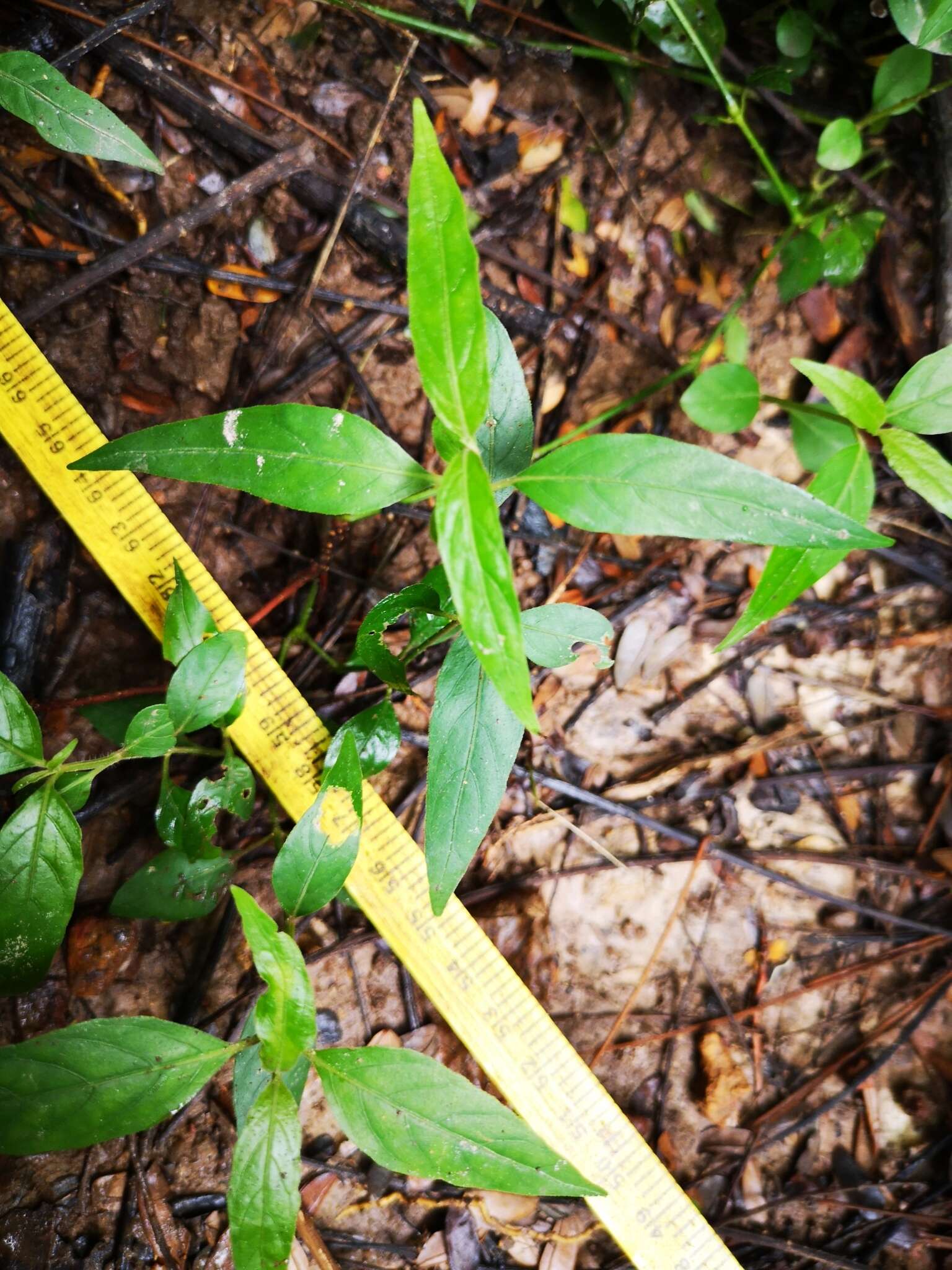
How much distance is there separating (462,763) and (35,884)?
926mm

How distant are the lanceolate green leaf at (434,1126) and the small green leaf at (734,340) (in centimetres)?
217

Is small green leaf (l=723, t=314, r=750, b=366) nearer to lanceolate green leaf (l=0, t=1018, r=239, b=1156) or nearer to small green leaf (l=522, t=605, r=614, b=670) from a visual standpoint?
small green leaf (l=522, t=605, r=614, b=670)

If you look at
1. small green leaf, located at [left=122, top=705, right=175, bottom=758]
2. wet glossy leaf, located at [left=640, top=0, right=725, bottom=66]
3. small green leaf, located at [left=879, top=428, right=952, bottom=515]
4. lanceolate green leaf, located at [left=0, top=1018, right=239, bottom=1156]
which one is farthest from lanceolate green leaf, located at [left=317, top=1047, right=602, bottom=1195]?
wet glossy leaf, located at [left=640, top=0, right=725, bottom=66]

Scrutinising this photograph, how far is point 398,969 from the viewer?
7.29ft

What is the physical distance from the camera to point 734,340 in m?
2.57

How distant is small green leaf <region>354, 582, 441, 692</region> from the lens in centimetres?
164

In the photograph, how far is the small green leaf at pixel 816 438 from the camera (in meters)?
2.44

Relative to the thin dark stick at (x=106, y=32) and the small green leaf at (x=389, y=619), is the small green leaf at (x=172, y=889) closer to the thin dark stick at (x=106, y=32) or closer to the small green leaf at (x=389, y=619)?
the small green leaf at (x=389, y=619)

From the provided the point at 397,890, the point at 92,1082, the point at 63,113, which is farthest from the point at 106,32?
the point at 92,1082

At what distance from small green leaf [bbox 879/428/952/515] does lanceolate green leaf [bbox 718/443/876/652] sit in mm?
65

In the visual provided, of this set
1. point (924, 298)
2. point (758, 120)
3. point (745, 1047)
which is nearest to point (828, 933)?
point (745, 1047)

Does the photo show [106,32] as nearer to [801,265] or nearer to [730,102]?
[730,102]

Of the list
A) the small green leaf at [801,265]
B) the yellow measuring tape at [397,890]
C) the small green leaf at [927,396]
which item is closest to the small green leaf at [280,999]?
the yellow measuring tape at [397,890]

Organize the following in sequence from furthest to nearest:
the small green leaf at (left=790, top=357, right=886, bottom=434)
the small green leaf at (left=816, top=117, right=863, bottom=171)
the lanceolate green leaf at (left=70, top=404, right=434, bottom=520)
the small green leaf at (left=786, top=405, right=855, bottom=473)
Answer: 1. the small green leaf at (left=786, top=405, right=855, bottom=473)
2. the small green leaf at (left=816, top=117, right=863, bottom=171)
3. the small green leaf at (left=790, top=357, right=886, bottom=434)
4. the lanceolate green leaf at (left=70, top=404, right=434, bottom=520)
